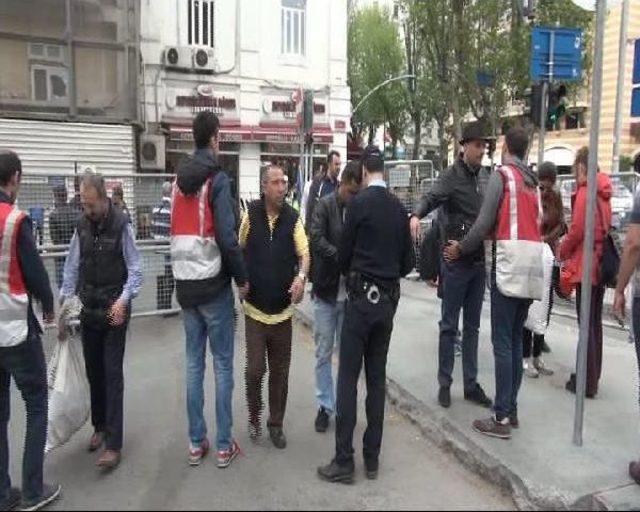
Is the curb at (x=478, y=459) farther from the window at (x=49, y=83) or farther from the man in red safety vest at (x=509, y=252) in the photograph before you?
the window at (x=49, y=83)

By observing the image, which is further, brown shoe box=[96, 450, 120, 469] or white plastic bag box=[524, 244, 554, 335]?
white plastic bag box=[524, 244, 554, 335]

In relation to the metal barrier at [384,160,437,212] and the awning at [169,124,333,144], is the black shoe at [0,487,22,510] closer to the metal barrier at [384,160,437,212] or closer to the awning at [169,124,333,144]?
the metal barrier at [384,160,437,212]

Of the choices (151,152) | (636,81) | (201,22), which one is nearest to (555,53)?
(636,81)

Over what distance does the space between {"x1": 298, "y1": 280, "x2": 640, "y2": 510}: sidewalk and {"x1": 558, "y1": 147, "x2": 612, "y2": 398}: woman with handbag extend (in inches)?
13.3

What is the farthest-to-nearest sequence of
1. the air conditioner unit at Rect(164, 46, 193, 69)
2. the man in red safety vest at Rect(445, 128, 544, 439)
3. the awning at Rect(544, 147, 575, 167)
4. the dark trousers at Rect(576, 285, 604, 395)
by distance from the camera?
the awning at Rect(544, 147, 575, 167) → the air conditioner unit at Rect(164, 46, 193, 69) → the dark trousers at Rect(576, 285, 604, 395) → the man in red safety vest at Rect(445, 128, 544, 439)

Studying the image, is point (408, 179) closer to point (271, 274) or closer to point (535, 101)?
point (535, 101)

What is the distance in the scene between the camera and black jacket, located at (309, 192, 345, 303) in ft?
15.8

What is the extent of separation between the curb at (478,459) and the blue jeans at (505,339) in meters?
0.33

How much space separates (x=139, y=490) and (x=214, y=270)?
4.52 feet

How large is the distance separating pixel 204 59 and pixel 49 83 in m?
5.42

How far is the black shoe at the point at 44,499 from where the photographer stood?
3.73 m

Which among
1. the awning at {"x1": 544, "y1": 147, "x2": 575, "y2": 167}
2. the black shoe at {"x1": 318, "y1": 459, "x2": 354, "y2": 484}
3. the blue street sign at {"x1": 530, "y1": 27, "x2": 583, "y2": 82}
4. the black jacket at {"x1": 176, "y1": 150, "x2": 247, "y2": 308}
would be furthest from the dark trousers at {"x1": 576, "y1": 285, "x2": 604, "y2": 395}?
the awning at {"x1": 544, "y1": 147, "x2": 575, "y2": 167}

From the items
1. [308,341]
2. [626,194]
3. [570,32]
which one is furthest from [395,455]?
[570,32]

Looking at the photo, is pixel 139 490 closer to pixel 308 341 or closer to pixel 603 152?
pixel 308 341
